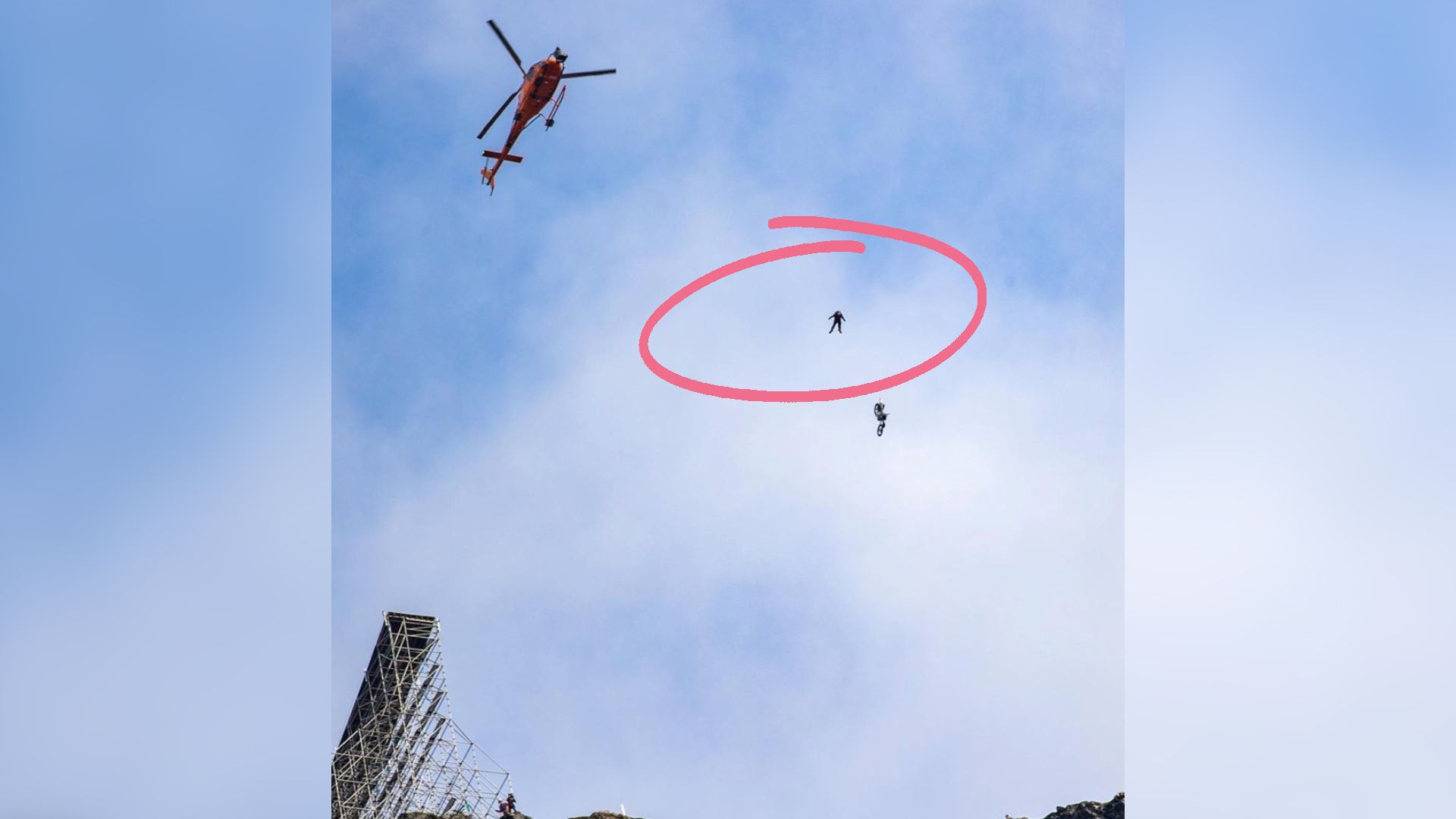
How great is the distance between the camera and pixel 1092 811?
329ft

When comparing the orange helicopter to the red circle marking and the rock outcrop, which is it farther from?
the rock outcrop

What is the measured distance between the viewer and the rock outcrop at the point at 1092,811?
10012 cm

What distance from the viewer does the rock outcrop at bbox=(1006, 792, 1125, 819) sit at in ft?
328

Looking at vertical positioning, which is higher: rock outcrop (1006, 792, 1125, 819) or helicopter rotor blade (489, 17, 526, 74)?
helicopter rotor blade (489, 17, 526, 74)

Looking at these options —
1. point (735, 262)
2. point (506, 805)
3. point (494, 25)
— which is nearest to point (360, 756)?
point (506, 805)

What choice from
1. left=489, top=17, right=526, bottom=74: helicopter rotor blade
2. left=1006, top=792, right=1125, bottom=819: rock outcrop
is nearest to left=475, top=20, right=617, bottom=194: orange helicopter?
left=489, top=17, right=526, bottom=74: helicopter rotor blade

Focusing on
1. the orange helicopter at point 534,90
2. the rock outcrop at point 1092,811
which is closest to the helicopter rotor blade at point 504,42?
the orange helicopter at point 534,90

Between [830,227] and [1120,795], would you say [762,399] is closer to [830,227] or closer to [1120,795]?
[830,227]

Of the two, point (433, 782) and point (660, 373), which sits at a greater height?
point (660, 373)

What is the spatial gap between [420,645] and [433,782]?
8.98m

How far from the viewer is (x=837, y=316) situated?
97.7 m

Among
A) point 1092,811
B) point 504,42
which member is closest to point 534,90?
point 504,42

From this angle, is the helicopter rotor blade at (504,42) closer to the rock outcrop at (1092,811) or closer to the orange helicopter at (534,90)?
the orange helicopter at (534,90)

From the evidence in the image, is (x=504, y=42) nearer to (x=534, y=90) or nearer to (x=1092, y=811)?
(x=534, y=90)
